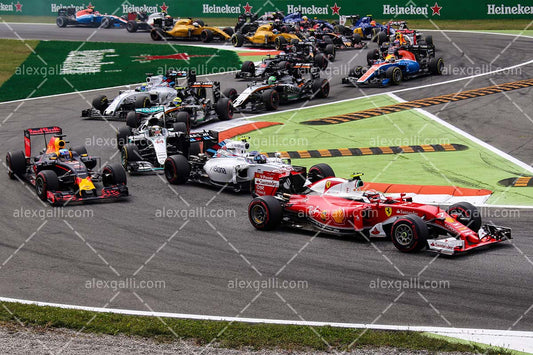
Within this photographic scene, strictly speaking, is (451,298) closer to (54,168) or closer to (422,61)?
(54,168)

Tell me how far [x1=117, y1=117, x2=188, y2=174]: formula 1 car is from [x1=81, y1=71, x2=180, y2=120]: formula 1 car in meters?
6.53

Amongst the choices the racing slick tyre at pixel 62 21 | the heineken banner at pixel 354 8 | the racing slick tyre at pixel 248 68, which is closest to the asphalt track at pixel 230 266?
the racing slick tyre at pixel 248 68

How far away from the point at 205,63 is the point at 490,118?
20.8 meters

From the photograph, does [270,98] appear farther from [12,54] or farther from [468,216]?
[12,54]

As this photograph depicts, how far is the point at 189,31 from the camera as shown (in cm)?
5528

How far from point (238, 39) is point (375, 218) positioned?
37.6 metres

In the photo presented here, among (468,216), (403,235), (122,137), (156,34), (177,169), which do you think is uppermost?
(156,34)

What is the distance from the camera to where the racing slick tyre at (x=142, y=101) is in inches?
1228

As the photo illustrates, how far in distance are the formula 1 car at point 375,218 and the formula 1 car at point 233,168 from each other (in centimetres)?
96

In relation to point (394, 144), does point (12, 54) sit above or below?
above

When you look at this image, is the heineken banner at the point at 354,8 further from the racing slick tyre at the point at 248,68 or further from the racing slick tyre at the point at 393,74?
the racing slick tyre at the point at 393,74

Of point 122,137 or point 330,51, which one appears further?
point 330,51

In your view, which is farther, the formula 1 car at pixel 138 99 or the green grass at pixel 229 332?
the formula 1 car at pixel 138 99

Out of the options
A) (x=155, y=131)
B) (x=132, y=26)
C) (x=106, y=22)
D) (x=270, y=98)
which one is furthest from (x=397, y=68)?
(x=106, y=22)
